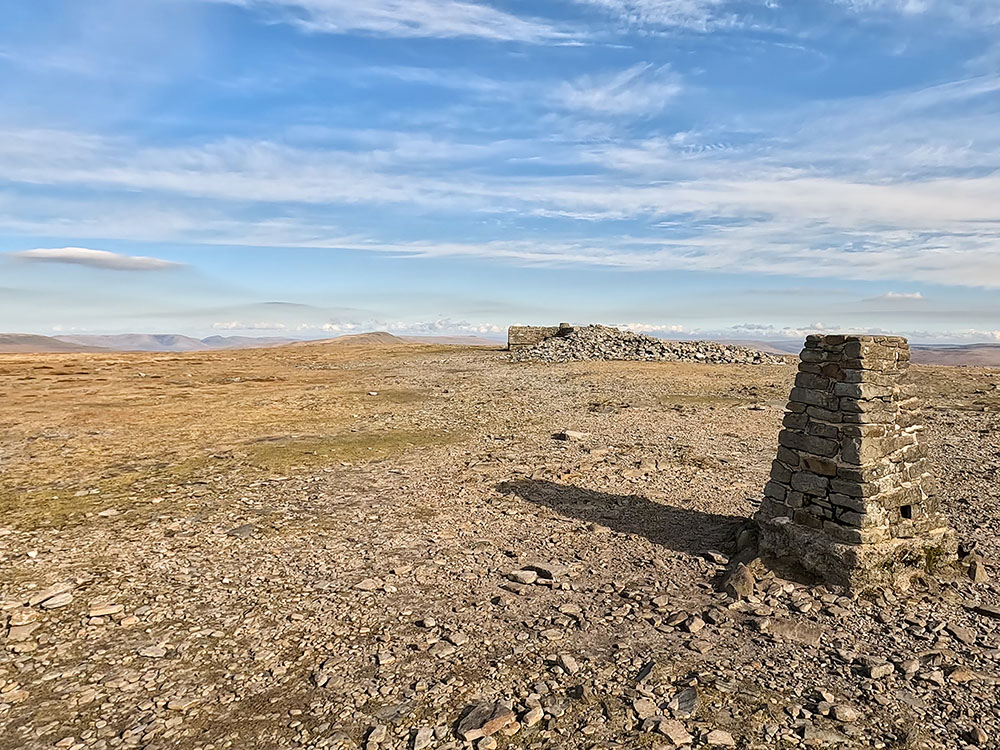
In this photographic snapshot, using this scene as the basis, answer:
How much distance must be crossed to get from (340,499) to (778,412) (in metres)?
15.0

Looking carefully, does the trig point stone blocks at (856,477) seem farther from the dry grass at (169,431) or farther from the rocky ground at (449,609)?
the dry grass at (169,431)

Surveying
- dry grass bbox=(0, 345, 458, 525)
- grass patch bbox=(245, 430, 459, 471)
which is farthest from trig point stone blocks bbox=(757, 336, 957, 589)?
dry grass bbox=(0, 345, 458, 525)

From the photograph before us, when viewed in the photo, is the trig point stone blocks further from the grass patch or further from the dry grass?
the dry grass

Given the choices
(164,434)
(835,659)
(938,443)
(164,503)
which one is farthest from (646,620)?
(164,434)

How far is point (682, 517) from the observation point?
9.80 m

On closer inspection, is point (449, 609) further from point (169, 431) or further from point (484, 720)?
point (169, 431)

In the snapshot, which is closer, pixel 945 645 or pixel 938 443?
pixel 945 645

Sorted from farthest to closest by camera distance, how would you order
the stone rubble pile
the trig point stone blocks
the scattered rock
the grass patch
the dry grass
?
1. the stone rubble pile
2. the grass patch
3. the dry grass
4. the trig point stone blocks
5. the scattered rock

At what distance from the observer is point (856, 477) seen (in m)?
6.94

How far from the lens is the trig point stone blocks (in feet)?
22.8

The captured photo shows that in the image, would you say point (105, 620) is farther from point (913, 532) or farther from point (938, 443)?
point (938, 443)

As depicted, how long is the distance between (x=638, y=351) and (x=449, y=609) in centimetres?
3492

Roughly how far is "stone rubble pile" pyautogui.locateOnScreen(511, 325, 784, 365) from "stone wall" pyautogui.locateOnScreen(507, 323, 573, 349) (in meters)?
4.78

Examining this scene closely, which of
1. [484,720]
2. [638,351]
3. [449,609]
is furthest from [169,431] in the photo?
[638,351]
